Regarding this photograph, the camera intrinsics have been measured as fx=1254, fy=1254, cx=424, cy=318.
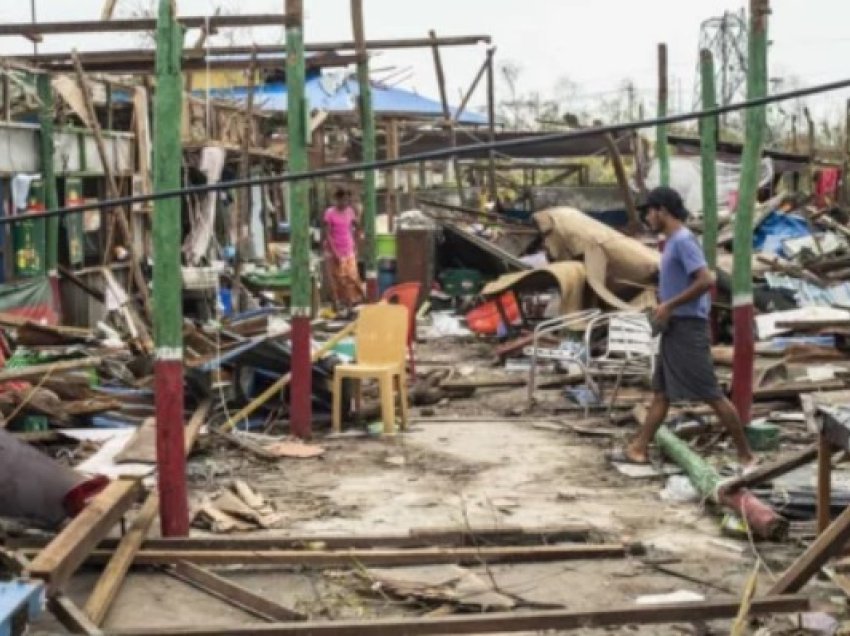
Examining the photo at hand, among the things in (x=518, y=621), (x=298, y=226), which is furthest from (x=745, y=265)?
(x=518, y=621)

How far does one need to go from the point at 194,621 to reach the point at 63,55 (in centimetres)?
1132

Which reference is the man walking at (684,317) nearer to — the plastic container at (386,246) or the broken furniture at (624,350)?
the broken furniture at (624,350)

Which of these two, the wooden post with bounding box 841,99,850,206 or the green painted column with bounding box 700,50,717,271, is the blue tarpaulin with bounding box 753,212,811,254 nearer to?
the wooden post with bounding box 841,99,850,206

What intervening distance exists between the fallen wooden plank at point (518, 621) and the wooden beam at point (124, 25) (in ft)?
27.0

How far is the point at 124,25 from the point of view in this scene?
511 inches

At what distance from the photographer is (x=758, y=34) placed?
9.32 m

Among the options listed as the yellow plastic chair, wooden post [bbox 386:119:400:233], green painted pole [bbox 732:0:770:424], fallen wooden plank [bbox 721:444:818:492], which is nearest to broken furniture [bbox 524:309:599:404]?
the yellow plastic chair

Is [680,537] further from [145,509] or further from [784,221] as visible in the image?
[784,221]

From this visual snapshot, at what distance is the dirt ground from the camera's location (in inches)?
246

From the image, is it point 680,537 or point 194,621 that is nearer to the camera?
point 194,621

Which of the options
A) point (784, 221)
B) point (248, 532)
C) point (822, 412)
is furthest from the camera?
point (784, 221)

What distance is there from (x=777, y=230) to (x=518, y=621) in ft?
55.2

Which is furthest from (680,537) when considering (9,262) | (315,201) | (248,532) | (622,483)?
(315,201)

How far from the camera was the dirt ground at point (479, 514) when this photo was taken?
20.5 ft
